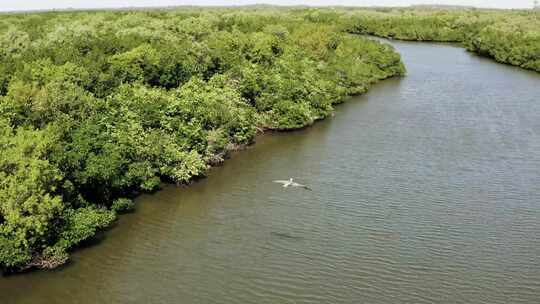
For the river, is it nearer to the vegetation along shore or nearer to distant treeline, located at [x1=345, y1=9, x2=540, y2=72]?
the vegetation along shore

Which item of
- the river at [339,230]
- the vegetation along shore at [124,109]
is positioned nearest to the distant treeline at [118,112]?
the vegetation along shore at [124,109]

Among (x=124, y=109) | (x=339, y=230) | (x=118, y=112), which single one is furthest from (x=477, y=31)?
(x=339, y=230)

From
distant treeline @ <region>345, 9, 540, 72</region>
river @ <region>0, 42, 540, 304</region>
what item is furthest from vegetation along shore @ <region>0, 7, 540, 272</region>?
distant treeline @ <region>345, 9, 540, 72</region>

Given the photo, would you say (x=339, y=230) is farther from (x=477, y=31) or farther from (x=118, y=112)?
(x=477, y=31)

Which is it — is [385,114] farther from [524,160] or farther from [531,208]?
[531,208]

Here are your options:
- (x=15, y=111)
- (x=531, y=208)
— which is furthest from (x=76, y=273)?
(x=531, y=208)

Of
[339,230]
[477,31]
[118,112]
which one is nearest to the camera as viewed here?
[339,230]

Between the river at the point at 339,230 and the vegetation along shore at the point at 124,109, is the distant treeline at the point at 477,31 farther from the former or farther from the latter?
the river at the point at 339,230
